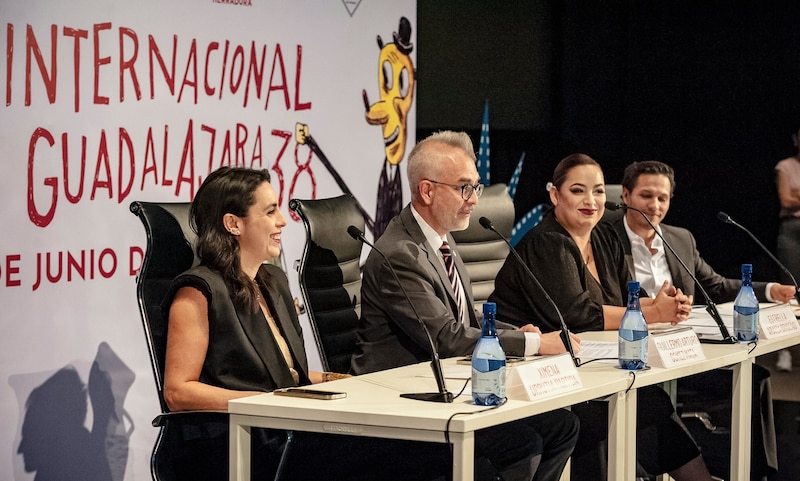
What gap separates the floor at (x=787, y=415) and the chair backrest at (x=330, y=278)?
78.8 inches

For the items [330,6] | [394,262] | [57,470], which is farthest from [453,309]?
[330,6]

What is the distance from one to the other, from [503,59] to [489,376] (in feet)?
13.3

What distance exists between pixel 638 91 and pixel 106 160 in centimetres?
334

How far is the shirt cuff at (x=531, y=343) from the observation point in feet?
9.63

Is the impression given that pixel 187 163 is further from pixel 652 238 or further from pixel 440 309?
pixel 652 238

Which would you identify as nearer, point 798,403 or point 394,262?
point 394,262

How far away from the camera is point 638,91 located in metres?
6.11

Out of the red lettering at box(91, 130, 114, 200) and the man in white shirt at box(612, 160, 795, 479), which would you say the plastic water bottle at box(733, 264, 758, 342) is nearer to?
the man in white shirt at box(612, 160, 795, 479)

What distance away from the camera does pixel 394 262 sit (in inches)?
121

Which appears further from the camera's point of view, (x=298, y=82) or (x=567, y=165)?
(x=298, y=82)

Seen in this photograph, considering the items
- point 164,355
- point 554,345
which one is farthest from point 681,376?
point 164,355

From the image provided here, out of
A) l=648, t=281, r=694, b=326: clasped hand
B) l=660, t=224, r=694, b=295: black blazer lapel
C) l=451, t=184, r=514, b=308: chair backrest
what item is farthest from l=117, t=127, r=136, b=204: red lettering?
l=660, t=224, r=694, b=295: black blazer lapel

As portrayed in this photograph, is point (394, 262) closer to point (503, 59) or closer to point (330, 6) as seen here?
point (330, 6)

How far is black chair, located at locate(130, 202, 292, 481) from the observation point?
2582 mm
